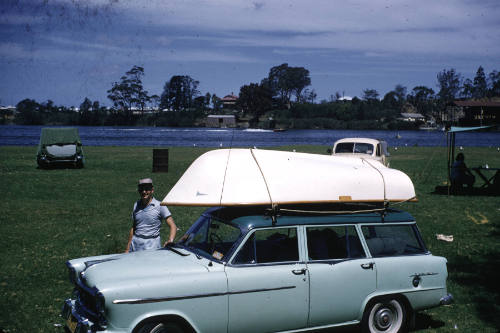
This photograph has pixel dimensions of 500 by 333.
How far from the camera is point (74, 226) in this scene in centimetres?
1374

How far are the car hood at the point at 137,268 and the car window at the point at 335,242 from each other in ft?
4.60

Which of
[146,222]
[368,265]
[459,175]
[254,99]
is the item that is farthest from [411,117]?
[368,265]

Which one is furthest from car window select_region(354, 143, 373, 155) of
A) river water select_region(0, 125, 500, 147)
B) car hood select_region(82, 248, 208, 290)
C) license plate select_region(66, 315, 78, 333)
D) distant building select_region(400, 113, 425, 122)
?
distant building select_region(400, 113, 425, 122)

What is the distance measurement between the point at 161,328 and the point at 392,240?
10.4 feet

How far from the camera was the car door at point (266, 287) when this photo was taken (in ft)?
18.9

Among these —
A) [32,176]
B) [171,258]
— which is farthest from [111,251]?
[32,176]

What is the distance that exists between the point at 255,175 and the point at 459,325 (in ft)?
12.4

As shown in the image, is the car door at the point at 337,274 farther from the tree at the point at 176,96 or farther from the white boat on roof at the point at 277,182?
the tree at the point at 176,96

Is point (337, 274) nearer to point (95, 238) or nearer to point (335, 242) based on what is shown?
point (335, 242)

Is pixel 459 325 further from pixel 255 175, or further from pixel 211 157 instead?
pixel 211 157

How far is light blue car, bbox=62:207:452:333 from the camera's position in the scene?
542 cm

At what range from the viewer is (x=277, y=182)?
21.1 feet

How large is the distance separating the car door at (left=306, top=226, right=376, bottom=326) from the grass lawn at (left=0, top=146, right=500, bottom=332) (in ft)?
5.21

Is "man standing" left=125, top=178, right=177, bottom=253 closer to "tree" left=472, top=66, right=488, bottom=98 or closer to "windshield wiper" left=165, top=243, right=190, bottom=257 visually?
"windshield wiper" left=165, top=243, right=190, bottom=257
